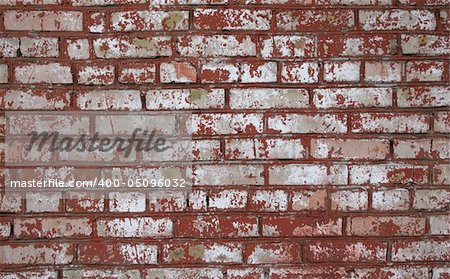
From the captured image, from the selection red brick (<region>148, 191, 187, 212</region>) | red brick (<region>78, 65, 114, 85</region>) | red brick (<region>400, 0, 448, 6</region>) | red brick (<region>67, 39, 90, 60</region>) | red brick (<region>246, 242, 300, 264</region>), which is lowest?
red brick (<region>246, 242, 300, 264</region>)

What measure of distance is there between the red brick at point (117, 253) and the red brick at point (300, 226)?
0.42 m

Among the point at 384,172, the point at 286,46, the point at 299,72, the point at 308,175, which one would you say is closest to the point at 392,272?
the point at 384,172

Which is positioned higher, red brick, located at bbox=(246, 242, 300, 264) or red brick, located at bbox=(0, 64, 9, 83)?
red brick, located at bbox=(0, 64, 9, 83)

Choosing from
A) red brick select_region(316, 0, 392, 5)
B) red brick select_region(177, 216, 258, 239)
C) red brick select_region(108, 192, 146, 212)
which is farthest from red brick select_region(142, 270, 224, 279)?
red brick select_region(316, 0, 392, 5)

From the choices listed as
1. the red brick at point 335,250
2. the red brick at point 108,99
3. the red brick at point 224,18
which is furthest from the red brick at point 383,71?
the red brick at point 108,99

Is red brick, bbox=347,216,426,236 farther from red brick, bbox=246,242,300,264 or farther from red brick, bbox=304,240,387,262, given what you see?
red brick, bbox=246,242,300,264

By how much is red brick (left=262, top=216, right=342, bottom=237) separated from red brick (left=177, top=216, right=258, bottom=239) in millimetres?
55

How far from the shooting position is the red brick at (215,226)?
184 cm

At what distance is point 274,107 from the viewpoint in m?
1.83

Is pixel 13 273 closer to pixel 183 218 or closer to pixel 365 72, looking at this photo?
pixel 183 218

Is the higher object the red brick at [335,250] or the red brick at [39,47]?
the red brick at [39,47]

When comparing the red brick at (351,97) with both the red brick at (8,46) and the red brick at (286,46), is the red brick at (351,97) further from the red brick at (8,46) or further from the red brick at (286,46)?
the red brick at (8,46)

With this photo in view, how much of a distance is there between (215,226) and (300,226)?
1.02 ft

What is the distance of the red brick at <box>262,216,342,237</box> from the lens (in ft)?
6.06
